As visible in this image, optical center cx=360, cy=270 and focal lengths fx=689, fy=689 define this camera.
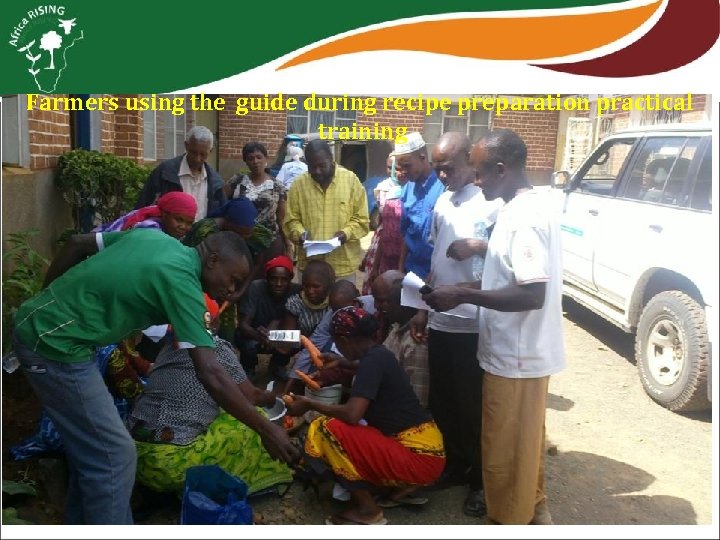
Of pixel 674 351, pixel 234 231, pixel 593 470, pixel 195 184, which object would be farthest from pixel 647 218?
pixel 195 184

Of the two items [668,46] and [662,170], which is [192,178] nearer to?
[662,170]

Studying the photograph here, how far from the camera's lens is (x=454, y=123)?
15.9 metres

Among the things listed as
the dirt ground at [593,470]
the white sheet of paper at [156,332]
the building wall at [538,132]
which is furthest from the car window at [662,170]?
the building wall at [538,132]

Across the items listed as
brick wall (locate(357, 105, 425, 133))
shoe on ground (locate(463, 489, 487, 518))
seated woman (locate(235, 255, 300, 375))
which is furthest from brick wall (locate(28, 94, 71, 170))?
brick wall (locate(357, 105, 425, 133))

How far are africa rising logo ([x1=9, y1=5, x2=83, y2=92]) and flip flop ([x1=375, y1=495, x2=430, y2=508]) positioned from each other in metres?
2.39

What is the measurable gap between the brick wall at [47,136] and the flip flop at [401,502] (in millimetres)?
3192

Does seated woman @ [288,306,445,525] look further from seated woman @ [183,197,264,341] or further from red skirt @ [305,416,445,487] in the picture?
seated woman @ [183,197,264,341]

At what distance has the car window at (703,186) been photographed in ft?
15.6

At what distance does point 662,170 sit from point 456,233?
2.66m

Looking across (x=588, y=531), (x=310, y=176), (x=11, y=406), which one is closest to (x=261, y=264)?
(x=310, y=176)

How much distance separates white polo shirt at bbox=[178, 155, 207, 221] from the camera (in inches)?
210

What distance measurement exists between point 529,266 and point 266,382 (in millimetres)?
2886

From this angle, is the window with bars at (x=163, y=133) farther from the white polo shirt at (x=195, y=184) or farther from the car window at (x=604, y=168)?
the car window at (x=604, y=168)

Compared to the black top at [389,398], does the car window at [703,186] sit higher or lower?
higher
